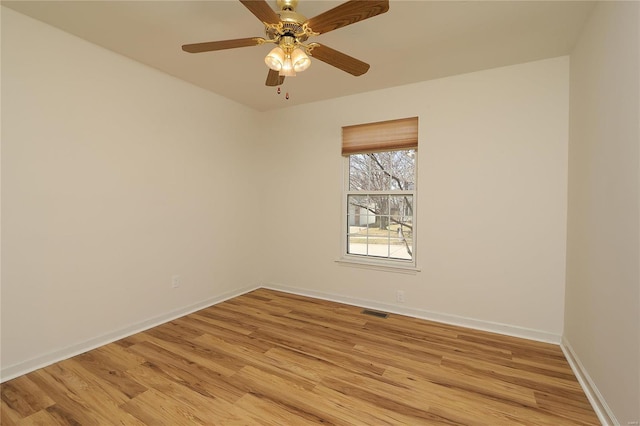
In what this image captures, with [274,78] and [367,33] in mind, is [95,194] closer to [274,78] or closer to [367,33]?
[274,78]

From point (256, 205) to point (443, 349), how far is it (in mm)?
2926

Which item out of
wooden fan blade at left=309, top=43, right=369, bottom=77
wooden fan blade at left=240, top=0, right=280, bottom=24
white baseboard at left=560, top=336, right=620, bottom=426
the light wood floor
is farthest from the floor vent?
wooden fan blade at left=240, top=0, right=280, bottom=24

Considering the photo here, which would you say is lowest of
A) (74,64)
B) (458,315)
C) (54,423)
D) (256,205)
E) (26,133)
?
(54,423)

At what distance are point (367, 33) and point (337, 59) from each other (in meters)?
0.52

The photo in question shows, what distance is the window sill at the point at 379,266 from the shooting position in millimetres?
3242

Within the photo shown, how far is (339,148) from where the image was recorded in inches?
144

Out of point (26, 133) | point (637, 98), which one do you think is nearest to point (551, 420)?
point (637, 98)

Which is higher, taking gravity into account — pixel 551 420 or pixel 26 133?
pixel 26 133

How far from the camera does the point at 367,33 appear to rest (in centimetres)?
223

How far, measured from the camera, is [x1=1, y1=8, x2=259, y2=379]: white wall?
2074mm

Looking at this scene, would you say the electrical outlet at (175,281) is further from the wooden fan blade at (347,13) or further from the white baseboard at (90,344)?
the wooden fan blade at (347,13)

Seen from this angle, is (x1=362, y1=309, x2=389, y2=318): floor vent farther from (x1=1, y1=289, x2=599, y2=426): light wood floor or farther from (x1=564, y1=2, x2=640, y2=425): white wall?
(x1=564, y1=2, x2=640, y2=425): white wall

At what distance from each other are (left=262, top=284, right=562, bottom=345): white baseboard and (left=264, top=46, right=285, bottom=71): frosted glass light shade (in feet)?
8.98

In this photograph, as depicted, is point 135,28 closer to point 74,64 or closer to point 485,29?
point 74,64
